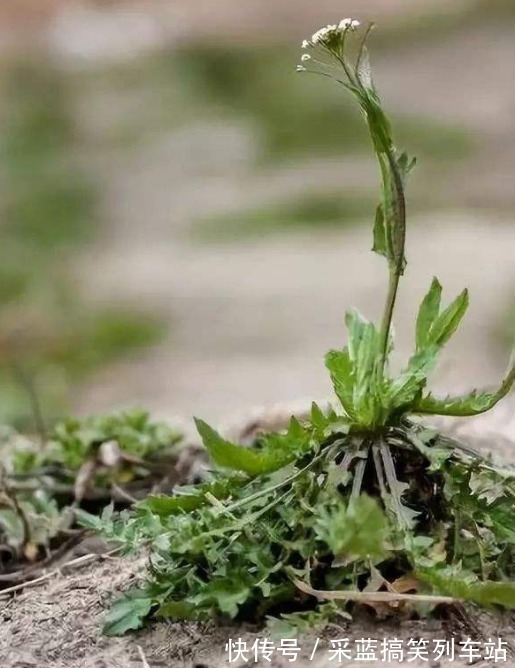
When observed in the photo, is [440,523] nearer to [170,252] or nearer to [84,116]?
[170,252]

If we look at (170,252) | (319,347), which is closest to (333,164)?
(170,252)

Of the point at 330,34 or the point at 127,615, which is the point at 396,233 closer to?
the point at 330,34

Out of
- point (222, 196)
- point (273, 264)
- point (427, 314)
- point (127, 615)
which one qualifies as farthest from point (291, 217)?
point (127, 615)

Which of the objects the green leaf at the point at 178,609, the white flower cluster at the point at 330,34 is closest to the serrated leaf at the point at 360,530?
the green leaf at the point at 178,609

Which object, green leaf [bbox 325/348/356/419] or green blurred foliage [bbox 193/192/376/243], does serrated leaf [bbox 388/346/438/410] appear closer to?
green leaf [bbox 325/348/356/419]

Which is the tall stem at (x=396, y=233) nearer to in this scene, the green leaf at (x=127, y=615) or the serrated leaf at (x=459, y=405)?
the serrated leaf at (x=459, y=405)

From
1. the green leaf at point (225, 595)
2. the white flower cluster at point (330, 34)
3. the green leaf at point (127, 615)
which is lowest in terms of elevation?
the green leaf at point (127, 615)

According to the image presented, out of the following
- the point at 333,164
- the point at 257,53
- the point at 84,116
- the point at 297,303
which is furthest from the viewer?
the point at 257,53

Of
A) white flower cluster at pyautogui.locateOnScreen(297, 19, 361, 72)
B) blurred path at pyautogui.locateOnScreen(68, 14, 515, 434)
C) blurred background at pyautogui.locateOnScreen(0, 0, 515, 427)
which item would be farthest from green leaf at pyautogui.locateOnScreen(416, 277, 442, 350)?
blurred background at pyautogui.locateOnScreen(0, 0, 515, 427)
